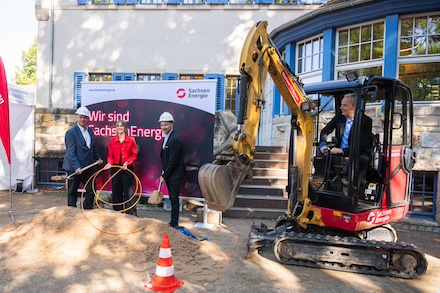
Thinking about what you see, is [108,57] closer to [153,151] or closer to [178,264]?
[153,151]

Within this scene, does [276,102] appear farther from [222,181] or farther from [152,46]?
[222,181]

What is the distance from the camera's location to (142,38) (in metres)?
14.0

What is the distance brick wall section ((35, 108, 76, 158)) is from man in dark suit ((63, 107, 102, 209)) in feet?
13.8

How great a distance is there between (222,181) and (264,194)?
4243 mm

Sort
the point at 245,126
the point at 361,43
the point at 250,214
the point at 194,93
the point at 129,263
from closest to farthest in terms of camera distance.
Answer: the point at 245,126, the point at 129,263, the point at 194,93, the point at 250,214, the point at 361,43

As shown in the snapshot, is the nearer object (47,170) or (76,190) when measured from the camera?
(76,190)

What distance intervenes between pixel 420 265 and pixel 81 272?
159 inches

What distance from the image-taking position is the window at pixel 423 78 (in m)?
7.70

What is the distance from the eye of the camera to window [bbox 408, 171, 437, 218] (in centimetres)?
785

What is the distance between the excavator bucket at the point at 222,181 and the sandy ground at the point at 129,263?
90 cm

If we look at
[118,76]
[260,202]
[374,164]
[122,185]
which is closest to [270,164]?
[260,202]

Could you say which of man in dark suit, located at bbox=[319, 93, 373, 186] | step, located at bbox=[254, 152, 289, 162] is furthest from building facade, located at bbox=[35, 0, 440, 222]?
man in dark suit, located at bbox=[319, 93, 373, 186]

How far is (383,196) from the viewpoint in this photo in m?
4.78

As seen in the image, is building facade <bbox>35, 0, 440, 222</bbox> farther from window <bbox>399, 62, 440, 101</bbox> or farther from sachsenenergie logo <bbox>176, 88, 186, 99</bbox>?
sachsenenergie logo <bbox>176, 88, 186, 99</bbox>
